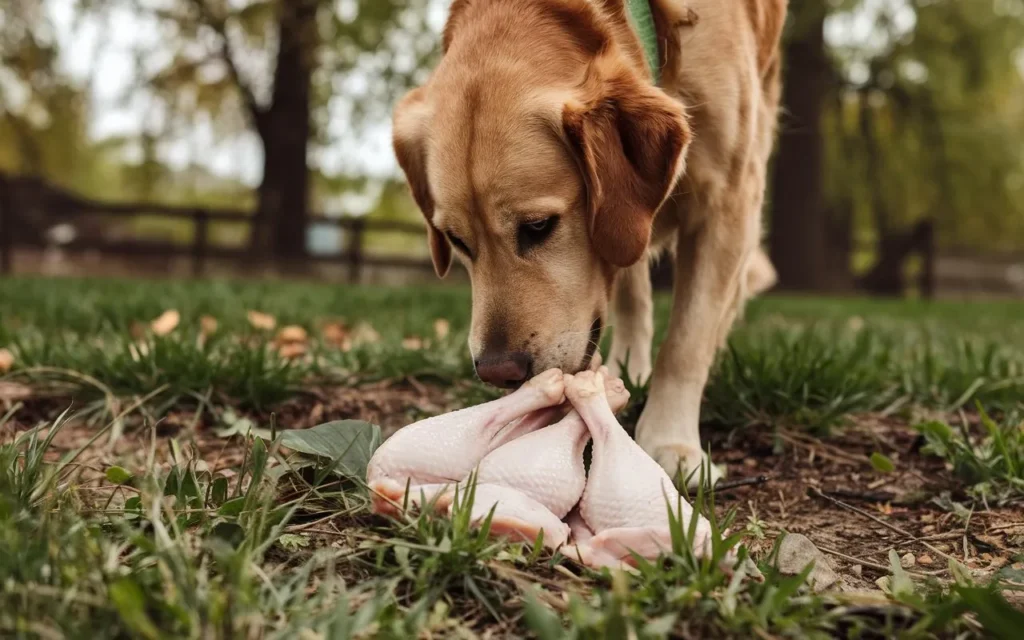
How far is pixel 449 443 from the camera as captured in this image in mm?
1770

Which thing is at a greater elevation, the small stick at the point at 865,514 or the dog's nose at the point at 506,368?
the dog's nose at the point at 506,368

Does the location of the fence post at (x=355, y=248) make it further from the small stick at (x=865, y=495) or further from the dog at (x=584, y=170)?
the small stick at (x=865, y=495)

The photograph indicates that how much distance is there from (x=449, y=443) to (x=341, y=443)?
276mm

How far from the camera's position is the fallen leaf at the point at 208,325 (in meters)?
3.78

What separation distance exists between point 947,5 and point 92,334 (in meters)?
15.4

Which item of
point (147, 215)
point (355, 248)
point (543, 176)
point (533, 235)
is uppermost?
point (543, 176)

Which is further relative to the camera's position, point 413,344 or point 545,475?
point 413,344

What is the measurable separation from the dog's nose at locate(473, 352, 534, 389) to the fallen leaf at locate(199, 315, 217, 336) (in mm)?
1834

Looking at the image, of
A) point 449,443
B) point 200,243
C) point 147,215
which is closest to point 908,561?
point 449,443

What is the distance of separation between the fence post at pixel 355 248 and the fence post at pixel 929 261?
35.4ft

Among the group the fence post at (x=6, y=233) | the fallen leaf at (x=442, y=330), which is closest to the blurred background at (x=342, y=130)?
the fence post at (x=6, y=233)

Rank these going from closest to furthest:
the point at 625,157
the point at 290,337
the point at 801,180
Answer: the point at 625,157 < the point at 290,337 < the point at 801,180

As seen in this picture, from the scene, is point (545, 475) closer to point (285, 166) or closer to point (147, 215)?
point (285, 166)

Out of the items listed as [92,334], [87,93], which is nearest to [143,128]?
[87,93]
